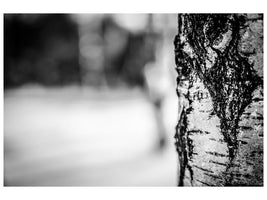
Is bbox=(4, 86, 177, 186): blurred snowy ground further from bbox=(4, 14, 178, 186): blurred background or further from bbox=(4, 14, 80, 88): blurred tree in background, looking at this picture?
bbox=(4, 14, 80, 88): blurred tree in background

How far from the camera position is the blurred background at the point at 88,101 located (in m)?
2.97

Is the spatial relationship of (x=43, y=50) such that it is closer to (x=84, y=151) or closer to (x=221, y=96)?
(x=84, y=151)

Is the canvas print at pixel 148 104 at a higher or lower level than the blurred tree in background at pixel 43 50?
lower

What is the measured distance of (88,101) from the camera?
32.8 feet

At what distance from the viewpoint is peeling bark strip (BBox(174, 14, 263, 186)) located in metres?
0.63

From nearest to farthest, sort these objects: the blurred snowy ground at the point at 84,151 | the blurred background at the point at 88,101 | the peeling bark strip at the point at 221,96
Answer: the peeling bark strip at the point at 221,96 → the blurred snowy ground at the point at 84,151 → the blurred background at the point at 88,101

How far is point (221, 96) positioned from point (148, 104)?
3368 millimetres

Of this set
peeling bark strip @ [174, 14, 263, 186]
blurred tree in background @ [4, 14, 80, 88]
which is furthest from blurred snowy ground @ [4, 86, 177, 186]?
peeling bark strip @ [174, 14, 263, 186]

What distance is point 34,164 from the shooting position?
3.30 metres

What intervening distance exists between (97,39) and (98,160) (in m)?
8.17

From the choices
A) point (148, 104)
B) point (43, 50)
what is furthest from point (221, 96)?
point (43, 50)

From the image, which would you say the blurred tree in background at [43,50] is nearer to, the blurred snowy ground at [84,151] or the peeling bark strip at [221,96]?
the blurred snowy ground at [84,151]

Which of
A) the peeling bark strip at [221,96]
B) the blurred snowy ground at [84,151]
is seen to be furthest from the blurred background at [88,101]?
the peeling bark strip at [221,96]
